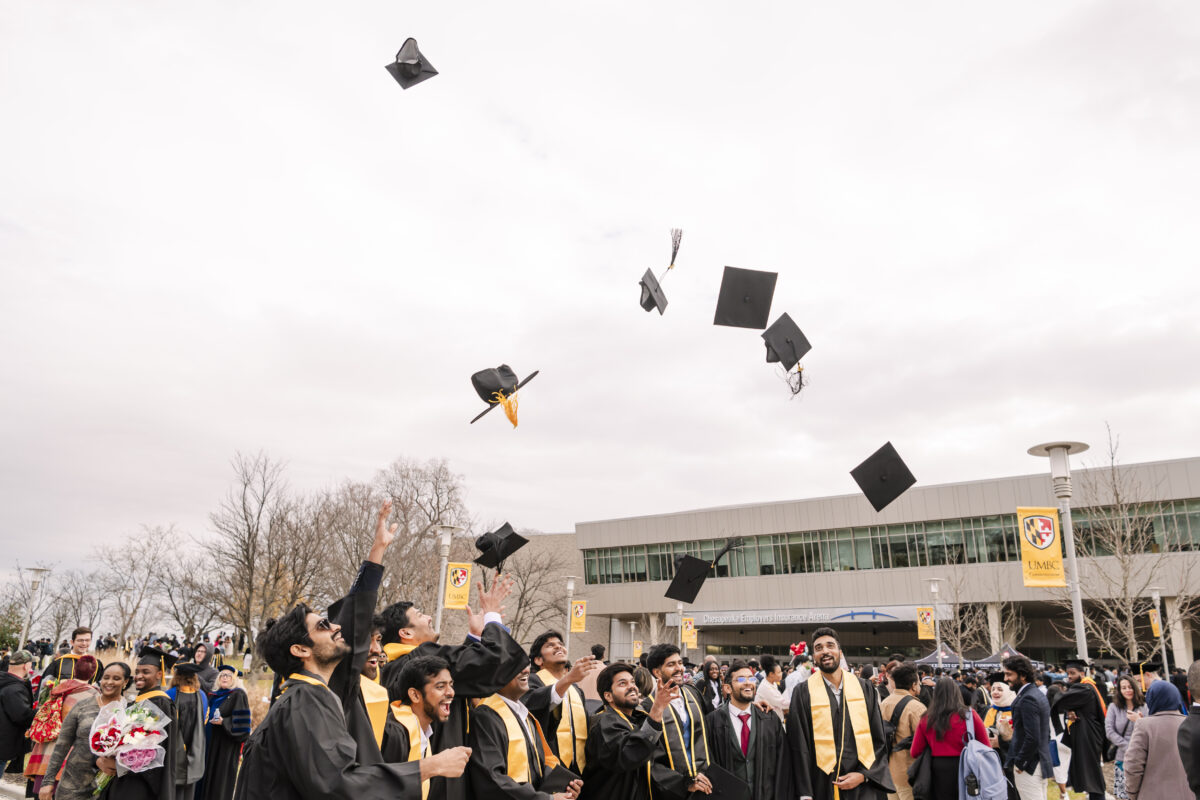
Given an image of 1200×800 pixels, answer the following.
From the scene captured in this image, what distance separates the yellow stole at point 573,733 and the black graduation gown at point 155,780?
9.15 feet

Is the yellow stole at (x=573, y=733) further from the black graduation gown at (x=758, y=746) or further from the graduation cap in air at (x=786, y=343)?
the graduation cap in air at (x=786, y=343)

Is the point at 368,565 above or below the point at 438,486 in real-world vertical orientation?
below

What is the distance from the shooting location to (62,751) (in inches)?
226

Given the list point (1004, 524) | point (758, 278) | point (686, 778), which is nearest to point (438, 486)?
point (1004, 524)

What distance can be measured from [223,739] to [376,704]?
14.0 ft

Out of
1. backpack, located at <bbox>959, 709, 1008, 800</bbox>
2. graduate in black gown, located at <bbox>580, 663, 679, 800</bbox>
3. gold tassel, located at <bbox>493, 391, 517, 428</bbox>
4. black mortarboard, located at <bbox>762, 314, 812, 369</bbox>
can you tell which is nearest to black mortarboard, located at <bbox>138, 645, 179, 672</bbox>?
graduate in black gown, located at <bbox>580, 663, 679, 800</bbox>

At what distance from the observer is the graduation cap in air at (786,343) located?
934 centimetres

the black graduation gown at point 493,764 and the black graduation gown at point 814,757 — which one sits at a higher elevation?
the black graduation gown at point 493,764

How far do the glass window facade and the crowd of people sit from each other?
91.6 feet

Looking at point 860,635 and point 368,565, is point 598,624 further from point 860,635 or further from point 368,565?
point 368,565

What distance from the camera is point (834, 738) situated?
5734mm

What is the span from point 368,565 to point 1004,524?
1526 inches

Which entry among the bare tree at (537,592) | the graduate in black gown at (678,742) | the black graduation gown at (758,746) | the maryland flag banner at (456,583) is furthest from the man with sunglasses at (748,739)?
the bare tree at (537,592)

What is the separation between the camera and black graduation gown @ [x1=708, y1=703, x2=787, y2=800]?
6.12 metres
